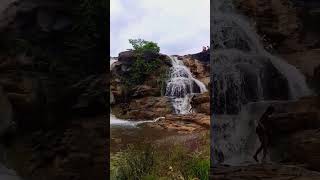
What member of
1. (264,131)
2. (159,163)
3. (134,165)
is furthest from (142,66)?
(264,131)

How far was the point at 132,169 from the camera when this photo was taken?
1098 centimetres

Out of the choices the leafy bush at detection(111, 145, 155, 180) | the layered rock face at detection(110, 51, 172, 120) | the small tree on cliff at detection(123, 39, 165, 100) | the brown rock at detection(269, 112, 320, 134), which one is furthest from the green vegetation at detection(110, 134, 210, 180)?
the brown rock at detection(269, 112, 320, 134)

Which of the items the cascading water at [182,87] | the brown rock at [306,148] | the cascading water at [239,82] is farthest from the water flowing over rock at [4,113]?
the cascading water at [182,87]

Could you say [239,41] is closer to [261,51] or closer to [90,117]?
[261,51]

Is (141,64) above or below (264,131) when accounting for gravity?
above

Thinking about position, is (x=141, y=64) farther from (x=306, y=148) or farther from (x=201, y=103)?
(x=306, y=148)

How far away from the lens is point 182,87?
15312 millimetres

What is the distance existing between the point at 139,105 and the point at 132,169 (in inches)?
168

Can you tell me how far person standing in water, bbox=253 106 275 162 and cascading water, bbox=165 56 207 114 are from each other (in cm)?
864

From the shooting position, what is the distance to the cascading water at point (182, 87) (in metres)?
14.9

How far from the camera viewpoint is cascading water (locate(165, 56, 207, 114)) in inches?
588

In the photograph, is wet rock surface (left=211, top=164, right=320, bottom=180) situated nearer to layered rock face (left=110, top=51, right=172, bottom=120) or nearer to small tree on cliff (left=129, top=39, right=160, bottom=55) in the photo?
layered rock face (left=110, top=51, right=172, bottom=120)

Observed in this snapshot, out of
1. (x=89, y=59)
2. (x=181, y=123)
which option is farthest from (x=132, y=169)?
(x=89, y=59)

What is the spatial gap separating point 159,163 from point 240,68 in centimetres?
572
